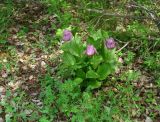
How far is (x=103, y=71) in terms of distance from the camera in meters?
3.62

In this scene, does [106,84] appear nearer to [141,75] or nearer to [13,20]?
[141,75]

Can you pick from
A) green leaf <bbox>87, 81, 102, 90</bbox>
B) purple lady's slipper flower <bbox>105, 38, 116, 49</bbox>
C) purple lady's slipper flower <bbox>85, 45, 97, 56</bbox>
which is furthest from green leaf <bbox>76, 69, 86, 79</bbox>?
purple lady's slipper flower <bbox>105, 38, 116, 49</bbox>

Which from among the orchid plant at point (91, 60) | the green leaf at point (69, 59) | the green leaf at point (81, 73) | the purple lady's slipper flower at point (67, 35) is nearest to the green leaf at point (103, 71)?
the orchid plant at point (91, 60)

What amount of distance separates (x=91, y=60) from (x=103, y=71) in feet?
0.56

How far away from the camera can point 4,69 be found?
4051 millimetres

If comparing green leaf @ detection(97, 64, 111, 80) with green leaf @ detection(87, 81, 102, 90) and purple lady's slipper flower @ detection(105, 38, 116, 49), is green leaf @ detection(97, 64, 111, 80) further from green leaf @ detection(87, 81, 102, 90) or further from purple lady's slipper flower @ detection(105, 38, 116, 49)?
purple lady's slipper flower @ detection(105, 38, 116, 49)

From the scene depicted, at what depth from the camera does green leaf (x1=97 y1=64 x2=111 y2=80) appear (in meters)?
3.60

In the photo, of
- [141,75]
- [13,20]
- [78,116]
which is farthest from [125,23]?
[78,116]

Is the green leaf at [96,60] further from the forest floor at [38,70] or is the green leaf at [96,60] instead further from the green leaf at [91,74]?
the forest floor at [38,70]

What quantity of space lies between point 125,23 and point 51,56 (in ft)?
3.32

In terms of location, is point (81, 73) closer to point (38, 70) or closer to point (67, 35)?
point (67, 35)

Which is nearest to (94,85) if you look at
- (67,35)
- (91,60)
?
(91,60)

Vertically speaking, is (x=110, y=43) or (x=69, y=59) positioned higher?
(x=110, y=43)

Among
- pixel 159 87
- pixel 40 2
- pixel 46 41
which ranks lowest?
pixel 159 87
